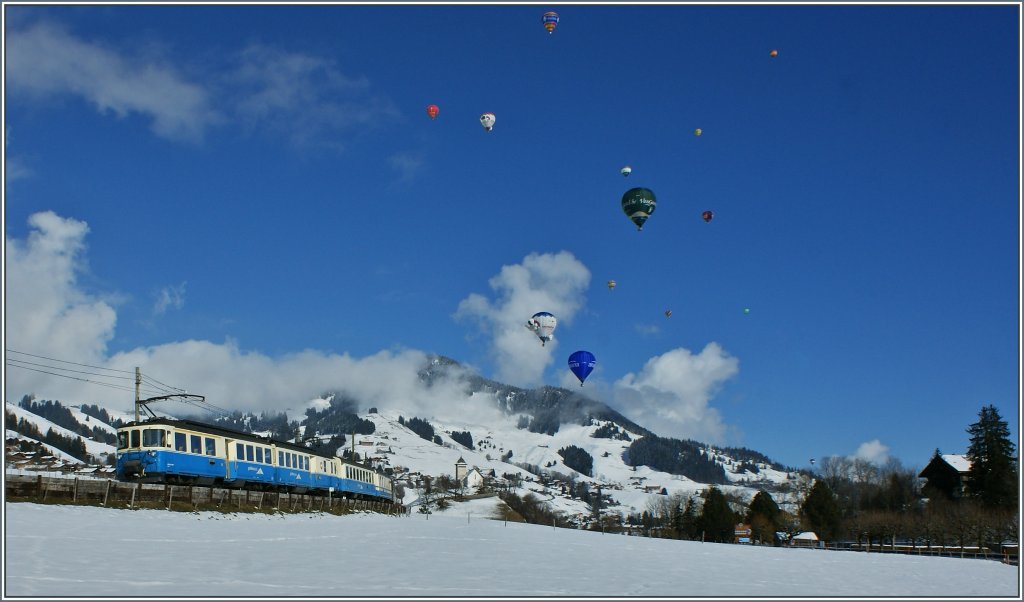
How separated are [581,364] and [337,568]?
4420cm

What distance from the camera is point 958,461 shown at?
103625 millimetres

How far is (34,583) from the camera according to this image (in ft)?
45.6

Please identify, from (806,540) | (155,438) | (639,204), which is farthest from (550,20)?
(806,540)

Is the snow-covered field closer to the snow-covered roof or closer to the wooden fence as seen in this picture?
the wooden fence

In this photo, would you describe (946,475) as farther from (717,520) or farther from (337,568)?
(337,568)

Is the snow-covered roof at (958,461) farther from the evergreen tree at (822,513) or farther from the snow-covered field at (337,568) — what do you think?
the snow-covered field at (337,568)

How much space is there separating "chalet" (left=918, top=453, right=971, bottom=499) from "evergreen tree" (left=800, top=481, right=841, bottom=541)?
12826mm

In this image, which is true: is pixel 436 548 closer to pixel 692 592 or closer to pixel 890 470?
pixel 692 592

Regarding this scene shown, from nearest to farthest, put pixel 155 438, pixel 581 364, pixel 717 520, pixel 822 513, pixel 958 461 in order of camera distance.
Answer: pixel 155 438 < pixel 581 364 < pixel 822 513 < pixel 717 520 < pixel 958 461

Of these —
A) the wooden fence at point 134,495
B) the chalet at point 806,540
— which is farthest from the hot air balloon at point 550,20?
the chalet at point 806,540

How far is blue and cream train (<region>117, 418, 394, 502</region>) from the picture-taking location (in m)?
35.8

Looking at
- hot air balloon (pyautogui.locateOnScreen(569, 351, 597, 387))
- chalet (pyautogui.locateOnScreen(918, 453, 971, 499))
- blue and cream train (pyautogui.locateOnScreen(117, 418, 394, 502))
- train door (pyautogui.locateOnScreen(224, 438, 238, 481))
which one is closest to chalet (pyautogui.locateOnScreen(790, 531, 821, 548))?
chalet (pyautogui.locateOnScreen(918, 453, 971, 499))

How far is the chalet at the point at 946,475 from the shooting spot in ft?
322

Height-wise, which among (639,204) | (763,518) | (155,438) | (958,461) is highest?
(639,204)
